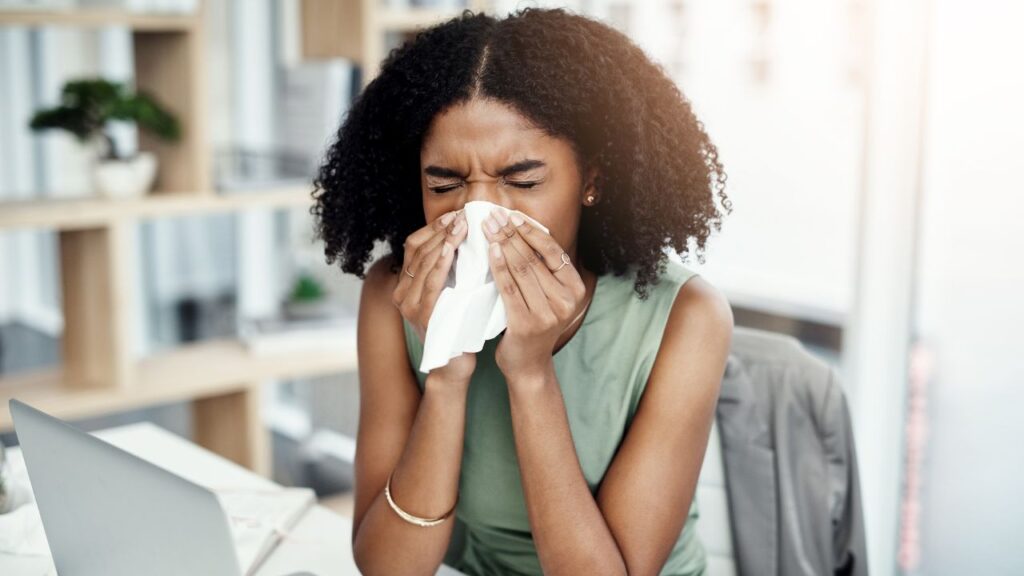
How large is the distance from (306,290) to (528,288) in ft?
5.40

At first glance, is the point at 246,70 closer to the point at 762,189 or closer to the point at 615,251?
the point at 762,189

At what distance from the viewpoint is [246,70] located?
378 centimetres

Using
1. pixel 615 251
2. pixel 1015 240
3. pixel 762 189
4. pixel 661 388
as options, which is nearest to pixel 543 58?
pixel 615 251

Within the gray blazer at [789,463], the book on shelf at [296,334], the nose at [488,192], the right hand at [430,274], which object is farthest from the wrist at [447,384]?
the book on shelf at [296,334]

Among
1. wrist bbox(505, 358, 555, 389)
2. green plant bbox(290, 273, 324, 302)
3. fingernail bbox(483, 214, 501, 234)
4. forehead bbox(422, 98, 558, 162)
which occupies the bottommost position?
green plant bbox(290, 273, 324, 302)

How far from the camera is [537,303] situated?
1156mm

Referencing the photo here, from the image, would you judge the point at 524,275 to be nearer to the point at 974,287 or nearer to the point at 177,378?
the point at 974,287

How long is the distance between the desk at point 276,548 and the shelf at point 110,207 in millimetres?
720

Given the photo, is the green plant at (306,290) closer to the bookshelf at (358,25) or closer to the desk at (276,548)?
the bookshelf at (358,25)

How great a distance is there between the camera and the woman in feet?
3.84

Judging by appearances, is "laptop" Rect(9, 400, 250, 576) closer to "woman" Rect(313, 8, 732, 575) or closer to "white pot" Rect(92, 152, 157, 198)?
"woman" Rect(313, 8, 732, 575)

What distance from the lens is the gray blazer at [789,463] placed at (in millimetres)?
1325

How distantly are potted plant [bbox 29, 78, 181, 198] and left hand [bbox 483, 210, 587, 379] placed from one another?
1.42 m

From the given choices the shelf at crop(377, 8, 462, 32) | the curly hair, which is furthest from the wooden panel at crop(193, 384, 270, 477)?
the curly hair
